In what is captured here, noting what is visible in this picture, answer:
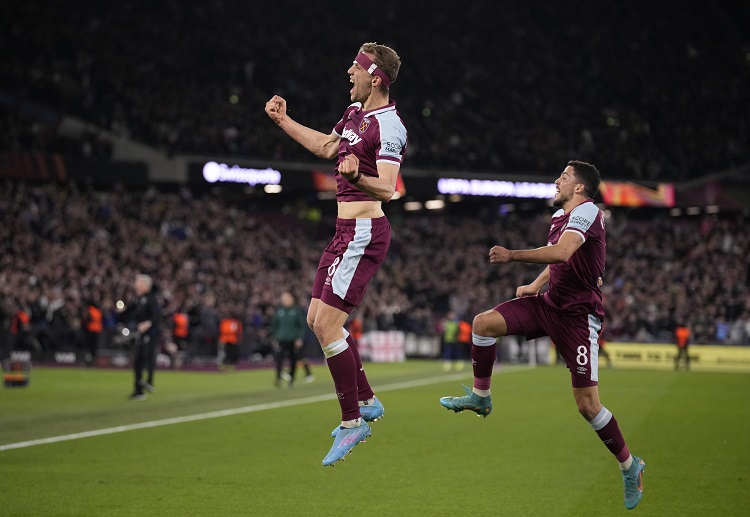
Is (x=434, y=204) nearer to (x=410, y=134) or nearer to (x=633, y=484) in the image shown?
(x=410, y=134)

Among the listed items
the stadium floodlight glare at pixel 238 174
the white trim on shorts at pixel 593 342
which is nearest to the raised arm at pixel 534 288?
the white trim on shorts at pixel 593 342

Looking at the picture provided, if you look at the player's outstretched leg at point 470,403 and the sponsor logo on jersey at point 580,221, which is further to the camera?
the player's outstretched leg at point 470,403

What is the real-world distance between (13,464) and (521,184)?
127 ft

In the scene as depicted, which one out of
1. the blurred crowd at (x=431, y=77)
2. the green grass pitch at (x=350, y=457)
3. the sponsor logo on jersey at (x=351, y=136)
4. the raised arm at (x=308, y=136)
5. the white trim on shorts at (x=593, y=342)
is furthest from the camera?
the blurred crowd at (x=431, y=77)

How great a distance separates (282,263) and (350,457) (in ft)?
105

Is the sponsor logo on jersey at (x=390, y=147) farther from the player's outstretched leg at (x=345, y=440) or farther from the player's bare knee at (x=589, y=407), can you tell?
the player's bare knee at (x=589, y=407)

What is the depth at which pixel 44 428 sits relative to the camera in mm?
15992

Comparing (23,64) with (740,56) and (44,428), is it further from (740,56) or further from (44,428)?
(740,56)

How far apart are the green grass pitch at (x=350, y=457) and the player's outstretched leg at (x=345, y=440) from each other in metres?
1.62

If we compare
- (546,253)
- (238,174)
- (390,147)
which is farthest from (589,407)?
(238,174)

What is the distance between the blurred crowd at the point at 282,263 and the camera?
118 feet

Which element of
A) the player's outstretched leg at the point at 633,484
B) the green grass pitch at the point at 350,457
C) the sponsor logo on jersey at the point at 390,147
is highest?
the sponsor logo on jersey at the point at 390,147

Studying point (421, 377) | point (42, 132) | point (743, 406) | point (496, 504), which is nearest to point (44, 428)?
point (496, 504)

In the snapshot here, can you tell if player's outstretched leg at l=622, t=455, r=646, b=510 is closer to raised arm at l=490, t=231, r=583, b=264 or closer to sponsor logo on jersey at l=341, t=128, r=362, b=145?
raised arm at l=490, t=231, r=583, b=264
